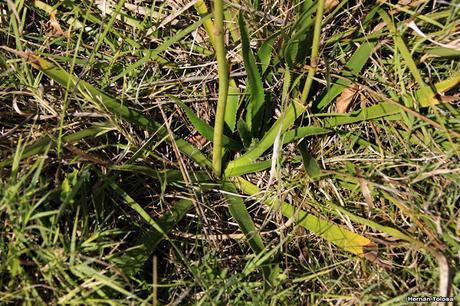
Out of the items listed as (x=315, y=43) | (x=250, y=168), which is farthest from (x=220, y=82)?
(x=250, y=168)

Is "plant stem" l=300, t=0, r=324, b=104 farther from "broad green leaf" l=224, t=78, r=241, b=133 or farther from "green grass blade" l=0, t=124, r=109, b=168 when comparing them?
"green grass blade" l=0, t=124, r=109, b=168

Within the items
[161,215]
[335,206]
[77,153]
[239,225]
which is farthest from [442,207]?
[77,153]

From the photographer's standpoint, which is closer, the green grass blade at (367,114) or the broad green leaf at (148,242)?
the broad green leaf at (148,242)

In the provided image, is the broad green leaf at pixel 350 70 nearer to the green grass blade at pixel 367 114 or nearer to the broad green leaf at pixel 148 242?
the green grass blade at pixel 367 114

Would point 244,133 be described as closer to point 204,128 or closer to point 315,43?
point 204,128

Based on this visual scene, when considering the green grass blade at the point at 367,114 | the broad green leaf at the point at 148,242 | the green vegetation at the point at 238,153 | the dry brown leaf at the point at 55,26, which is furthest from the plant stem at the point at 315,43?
the dry brown leaf at the point at 55,26

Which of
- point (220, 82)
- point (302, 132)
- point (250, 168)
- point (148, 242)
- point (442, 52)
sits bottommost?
point (148, 242)
